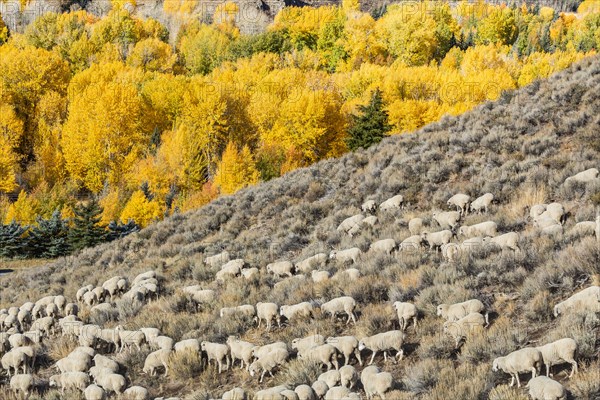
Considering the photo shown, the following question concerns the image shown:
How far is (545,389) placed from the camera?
6367 mm

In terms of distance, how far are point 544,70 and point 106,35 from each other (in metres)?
72.8

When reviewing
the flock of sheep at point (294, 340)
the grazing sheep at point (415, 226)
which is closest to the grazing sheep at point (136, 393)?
the flock of sheep at point (294, 340)

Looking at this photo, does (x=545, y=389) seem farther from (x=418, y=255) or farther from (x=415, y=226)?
(x=415, y=226)

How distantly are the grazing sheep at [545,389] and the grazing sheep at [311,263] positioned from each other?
755 cm

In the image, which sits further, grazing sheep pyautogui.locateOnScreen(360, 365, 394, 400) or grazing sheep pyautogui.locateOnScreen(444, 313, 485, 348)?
grazing sheep pyautogui.locateOnScreen(444, 313, 485, 348)

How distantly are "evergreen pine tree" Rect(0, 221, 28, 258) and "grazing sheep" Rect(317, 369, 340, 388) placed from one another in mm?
33972

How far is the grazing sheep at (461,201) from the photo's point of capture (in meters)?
15.5

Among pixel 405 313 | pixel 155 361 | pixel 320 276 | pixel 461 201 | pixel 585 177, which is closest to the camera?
pixel 405 313

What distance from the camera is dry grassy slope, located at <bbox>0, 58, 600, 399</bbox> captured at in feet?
26.8

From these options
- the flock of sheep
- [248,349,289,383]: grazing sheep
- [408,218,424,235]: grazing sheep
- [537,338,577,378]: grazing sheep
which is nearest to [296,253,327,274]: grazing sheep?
the flock of sheep

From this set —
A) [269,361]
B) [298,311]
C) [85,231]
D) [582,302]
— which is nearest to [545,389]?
[582,302]

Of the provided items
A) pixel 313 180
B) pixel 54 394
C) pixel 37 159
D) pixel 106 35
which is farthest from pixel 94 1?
pixel 54 394

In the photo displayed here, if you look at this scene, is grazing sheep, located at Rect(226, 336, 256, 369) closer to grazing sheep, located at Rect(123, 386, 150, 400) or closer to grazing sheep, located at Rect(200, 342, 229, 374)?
grazing sheep, located at Rect(200, 342, 229, 374)

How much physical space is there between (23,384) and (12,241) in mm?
30491
